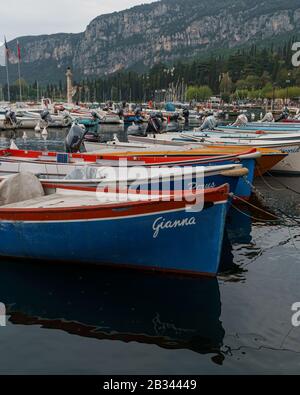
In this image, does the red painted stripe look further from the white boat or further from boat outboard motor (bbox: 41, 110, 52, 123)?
boat outboard motor (bbox: 41, 110, 52, 123)

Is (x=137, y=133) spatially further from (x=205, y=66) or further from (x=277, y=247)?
(x=205, y=66)

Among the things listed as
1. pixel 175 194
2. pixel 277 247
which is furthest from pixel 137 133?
pixel 175 194

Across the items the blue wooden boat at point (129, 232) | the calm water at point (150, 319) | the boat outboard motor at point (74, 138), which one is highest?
the boat outboard motor at point (74, 138)

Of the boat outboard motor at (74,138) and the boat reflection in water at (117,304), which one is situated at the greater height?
the boat outboard motor at (74,138)

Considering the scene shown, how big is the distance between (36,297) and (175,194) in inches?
149

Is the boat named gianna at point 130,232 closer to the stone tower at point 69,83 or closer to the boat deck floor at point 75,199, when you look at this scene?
the boat deck floor at point 75,199

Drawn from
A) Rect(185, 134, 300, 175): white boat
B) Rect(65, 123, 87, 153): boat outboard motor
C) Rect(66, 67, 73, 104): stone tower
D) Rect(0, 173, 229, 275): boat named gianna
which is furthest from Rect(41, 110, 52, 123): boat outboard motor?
Rect(0, 173, 229, 275): boat named gianna

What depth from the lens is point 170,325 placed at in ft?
28.4

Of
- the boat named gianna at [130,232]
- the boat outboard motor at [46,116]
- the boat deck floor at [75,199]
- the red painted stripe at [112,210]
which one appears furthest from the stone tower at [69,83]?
the red painted stripe at [112,210]

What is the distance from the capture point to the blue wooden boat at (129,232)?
9.91 metres

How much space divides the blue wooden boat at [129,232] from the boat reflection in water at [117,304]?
0.37 metres

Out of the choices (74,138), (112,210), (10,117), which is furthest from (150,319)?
(10,117)

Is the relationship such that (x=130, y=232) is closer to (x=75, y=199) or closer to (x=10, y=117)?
(x=75, y=199)

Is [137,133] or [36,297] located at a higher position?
[137,133]
